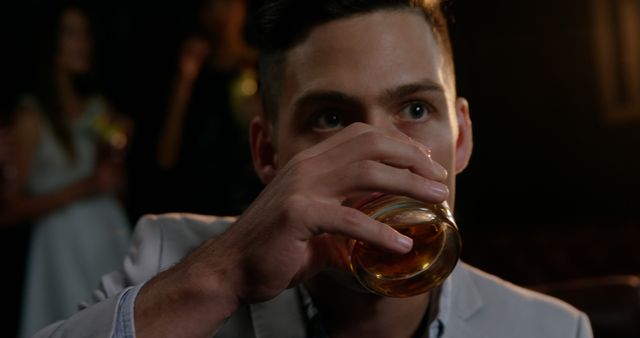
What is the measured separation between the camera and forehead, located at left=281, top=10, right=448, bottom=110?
1.23 metres

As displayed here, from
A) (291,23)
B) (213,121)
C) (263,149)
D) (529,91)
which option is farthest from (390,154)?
(529,91)

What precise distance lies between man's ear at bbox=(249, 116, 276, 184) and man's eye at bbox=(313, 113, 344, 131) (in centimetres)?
23

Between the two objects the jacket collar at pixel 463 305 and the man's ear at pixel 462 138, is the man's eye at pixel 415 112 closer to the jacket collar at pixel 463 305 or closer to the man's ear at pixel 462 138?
the man's ear at pixel 462 138

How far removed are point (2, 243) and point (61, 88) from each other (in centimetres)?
96

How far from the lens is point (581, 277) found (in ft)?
11.4

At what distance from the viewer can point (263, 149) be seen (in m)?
1.54

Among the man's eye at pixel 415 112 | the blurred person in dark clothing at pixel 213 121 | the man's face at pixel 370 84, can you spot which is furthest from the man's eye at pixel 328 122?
the blurred person in dark clothing at pixel 213 121

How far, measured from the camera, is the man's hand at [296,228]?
0.96 meters

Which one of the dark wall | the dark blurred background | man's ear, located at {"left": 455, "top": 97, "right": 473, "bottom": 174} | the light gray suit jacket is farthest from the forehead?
the dark wall

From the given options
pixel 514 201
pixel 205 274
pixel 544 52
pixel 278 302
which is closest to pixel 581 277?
pixel 514 201

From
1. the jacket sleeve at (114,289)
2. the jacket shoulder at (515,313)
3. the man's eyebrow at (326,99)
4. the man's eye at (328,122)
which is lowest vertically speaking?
the jacket shoulder at (515,313)

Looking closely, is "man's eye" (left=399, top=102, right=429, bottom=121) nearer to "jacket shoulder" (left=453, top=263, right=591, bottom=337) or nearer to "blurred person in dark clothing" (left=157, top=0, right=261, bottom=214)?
"jacket shoulder" (left=453, top=263, right=591, bottom=337)

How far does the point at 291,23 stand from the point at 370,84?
24 centimetres

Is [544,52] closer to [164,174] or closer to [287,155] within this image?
[164,174]
